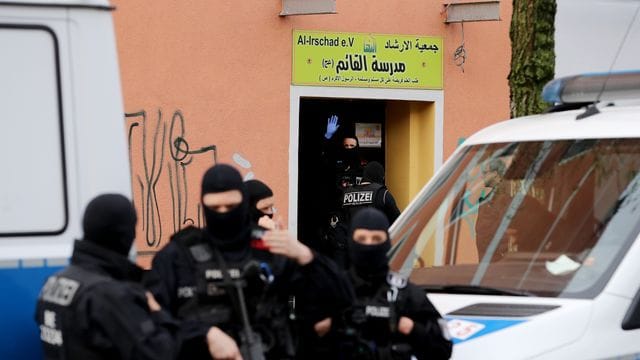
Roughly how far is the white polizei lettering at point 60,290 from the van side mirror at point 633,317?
1.96m

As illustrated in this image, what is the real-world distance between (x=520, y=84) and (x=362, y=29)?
3795mm

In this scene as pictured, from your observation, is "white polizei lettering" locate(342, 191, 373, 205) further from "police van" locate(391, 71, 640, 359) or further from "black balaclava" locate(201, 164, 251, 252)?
"black balaclava" locate(201, 164, 251, 252)

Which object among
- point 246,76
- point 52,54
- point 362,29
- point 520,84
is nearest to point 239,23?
point 246,76

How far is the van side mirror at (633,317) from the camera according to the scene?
13.5 feet

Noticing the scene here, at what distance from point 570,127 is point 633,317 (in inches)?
41.9

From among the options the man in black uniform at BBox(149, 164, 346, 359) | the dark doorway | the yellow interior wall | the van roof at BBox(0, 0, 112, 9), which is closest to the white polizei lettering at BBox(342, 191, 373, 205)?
the dark doorway

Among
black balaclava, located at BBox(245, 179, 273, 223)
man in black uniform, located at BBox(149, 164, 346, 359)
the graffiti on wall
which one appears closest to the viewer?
man in black uniform, located at BBox(149, 164, 346, 359)

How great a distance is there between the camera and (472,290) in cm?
457

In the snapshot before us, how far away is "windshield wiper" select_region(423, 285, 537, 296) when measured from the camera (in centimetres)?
444

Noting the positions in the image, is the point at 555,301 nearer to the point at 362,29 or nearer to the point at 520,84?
the point at 520,84

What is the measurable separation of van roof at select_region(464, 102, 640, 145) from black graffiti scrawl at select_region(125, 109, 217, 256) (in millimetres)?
5890

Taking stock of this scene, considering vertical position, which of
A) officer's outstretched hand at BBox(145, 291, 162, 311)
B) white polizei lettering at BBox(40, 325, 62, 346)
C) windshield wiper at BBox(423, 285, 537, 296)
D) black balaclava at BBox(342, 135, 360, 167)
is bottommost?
windshield wiper at BBox(423, 285, 537, 296)

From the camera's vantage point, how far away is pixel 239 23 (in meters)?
11.2

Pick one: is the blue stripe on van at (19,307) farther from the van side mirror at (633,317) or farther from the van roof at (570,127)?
the van roof at (570,127)
